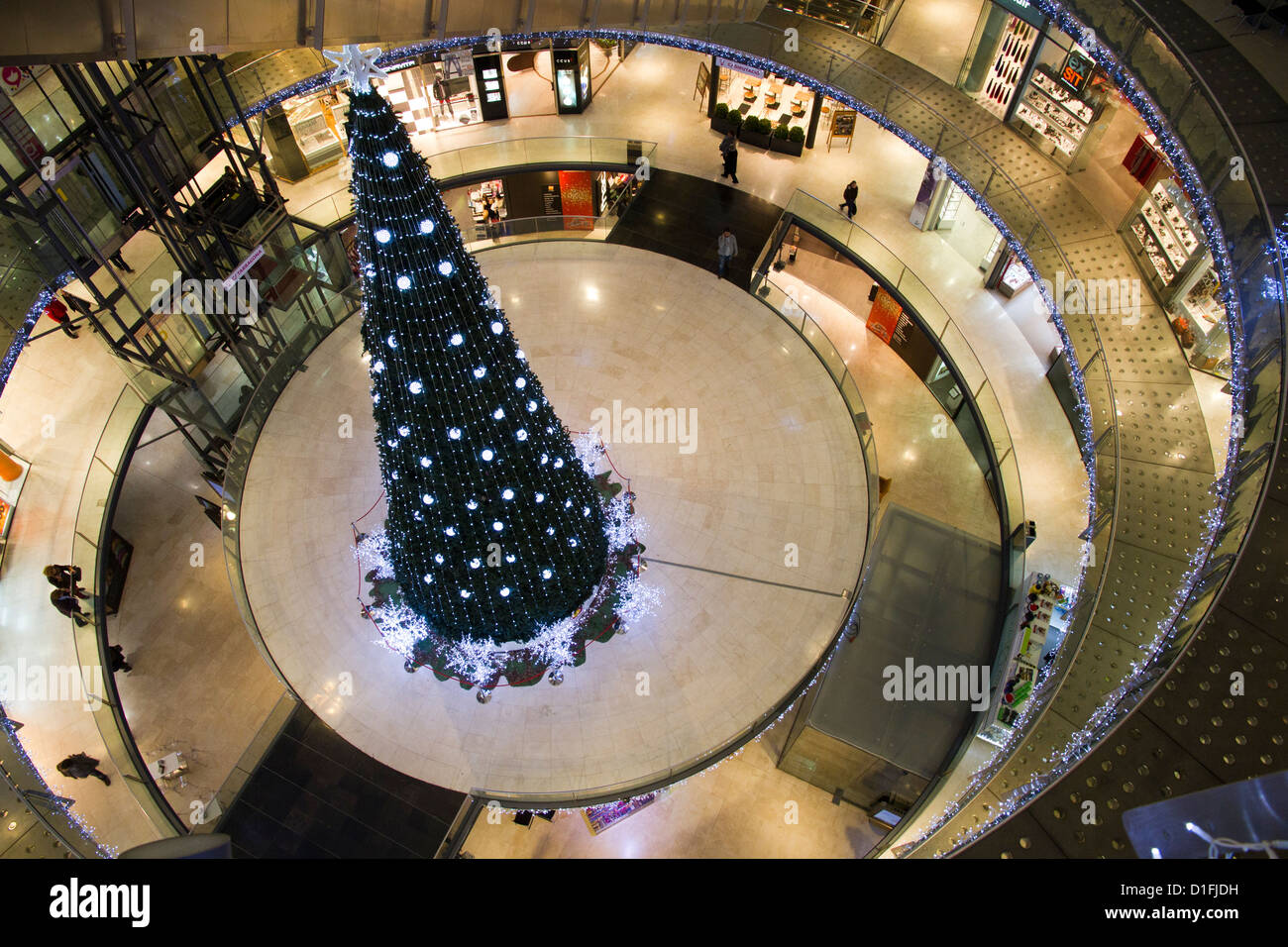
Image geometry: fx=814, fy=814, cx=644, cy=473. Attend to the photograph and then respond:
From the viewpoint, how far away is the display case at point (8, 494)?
17.3 metres

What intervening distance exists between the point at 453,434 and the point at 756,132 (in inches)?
643

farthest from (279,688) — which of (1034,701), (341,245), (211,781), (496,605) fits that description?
(1034,701)

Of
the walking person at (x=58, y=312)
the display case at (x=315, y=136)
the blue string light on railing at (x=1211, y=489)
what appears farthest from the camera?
the display case at (x=315, y=136)

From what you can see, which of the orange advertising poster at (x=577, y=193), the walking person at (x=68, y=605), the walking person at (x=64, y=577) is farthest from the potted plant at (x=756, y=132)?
the walking person at (x=68, y=605)

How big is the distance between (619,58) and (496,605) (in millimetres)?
19791

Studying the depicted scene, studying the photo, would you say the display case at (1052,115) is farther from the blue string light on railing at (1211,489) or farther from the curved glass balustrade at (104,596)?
the curved glass balustrade at (104,596)

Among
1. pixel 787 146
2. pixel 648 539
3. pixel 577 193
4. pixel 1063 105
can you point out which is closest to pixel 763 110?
pixel 787 146

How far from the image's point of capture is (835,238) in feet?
63.7

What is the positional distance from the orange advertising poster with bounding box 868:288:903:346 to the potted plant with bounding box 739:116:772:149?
17.0 feet

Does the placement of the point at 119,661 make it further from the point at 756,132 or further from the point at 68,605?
the point at 756,132

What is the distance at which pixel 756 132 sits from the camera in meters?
22.1

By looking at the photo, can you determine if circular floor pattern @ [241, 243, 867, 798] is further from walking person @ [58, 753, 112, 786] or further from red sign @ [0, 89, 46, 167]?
red sign @ [0, 89, 46, 167]
